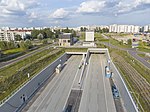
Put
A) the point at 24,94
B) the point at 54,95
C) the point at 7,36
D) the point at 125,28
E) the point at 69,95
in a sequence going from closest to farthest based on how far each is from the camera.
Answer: the point at 24,94 → the point at 69,95 → the point at 54,95 → the point at 7,36 → the point at 125,28

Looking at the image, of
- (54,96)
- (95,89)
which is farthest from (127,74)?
(54,96)

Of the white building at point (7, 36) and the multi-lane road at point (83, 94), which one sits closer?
the multi-lane road at point (83, 94)

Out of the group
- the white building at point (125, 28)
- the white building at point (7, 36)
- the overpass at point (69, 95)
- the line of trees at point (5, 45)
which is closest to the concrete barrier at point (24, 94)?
the overpass at point (69, 95)

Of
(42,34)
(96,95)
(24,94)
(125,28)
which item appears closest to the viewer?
(24,94)

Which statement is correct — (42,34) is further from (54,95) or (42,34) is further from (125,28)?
(125,28)

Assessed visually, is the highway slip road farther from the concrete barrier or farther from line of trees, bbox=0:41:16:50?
line of trees, bbox=0:41:16:50

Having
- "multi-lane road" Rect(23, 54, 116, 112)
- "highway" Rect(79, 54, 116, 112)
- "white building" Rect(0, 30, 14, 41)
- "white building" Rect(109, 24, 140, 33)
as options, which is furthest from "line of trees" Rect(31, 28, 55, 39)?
"white building" Rect(109, 24, 140, 33)

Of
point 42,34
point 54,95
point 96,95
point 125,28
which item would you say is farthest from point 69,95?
point 125,28

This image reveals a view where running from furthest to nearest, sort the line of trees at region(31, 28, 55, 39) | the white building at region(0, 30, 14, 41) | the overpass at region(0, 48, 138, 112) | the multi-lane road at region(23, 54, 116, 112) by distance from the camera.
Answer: the line of trees at region(31, 28, 55, 39)
the white building at region(0, 30, 14, 41)
the multi-lane road at region(23, 54, 116, 112)
the overpass at region(0, 48, 138, 112)

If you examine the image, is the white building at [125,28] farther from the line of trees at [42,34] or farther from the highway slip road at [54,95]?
the highway slip road at [54,95]

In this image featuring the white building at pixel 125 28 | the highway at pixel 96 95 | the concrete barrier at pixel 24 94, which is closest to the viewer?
the concrete barrier at pixel 24 94

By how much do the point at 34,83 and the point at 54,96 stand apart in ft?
12.3

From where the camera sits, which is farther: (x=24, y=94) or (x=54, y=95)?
(x=54, y=95)

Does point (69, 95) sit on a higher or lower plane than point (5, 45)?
lower
